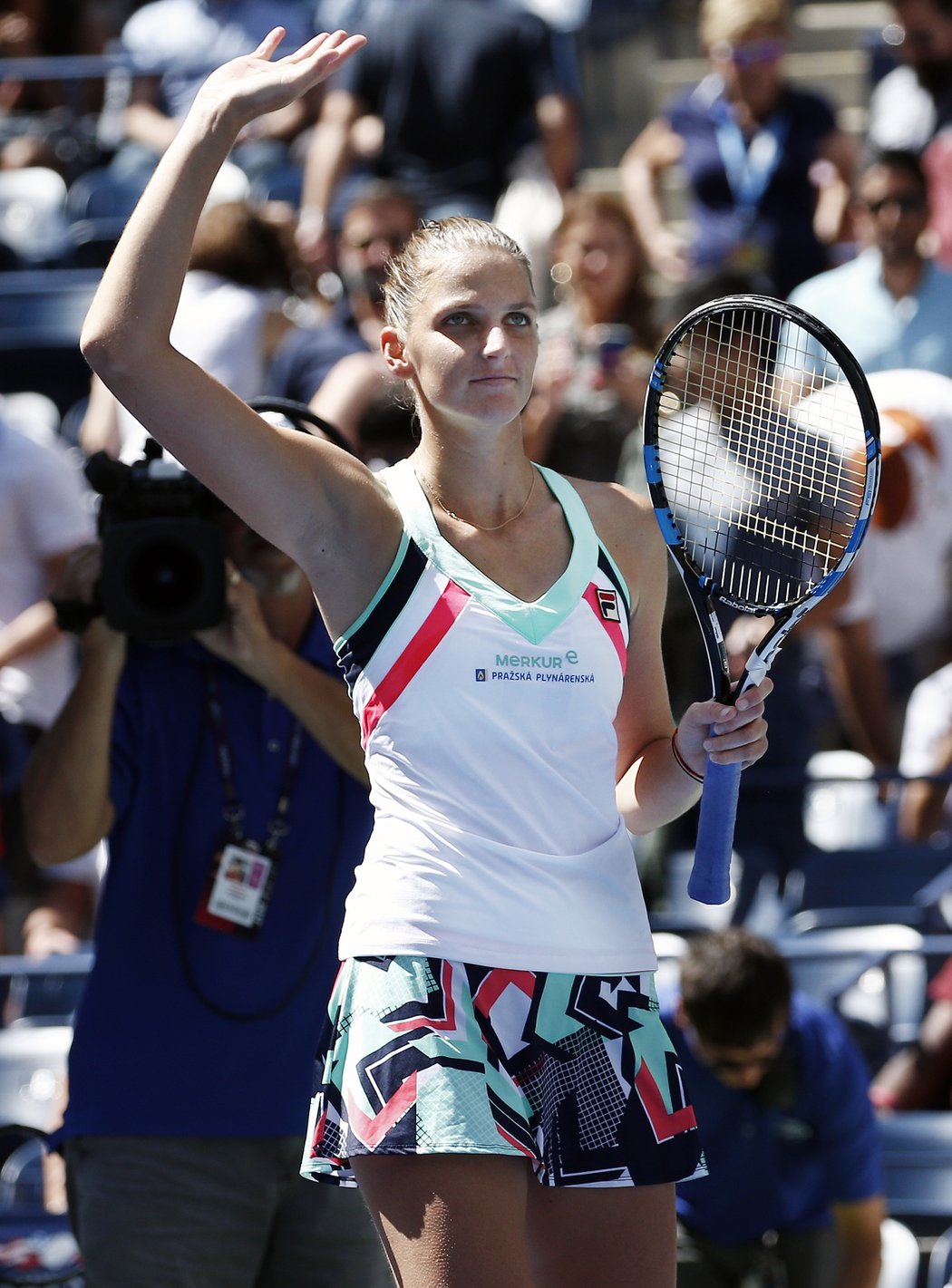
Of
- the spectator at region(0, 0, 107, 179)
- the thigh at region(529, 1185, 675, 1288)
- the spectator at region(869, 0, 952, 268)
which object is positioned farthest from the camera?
the spectator at region(0, 0, 107, 179)

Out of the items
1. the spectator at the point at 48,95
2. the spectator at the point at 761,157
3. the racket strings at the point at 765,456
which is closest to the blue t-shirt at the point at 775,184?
the spectator at the point at 761,157

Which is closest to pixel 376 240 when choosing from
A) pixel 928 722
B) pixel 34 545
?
pixel 34 545

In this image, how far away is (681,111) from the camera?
6.96 m

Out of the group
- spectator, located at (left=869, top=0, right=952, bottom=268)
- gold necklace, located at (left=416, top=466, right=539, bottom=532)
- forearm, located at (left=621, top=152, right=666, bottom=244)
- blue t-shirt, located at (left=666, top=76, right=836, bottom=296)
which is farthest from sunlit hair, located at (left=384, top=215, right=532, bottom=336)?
forearm, located at (left=621, top=152, right=666, bottom=244)

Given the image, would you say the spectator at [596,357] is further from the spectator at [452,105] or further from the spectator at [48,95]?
the spectator at [48,95]

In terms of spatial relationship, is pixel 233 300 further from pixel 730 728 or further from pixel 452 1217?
pixel 452 1217

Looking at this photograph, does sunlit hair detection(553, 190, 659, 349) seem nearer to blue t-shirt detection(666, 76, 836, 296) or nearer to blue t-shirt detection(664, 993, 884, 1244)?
blue t-shirt detection(666, 76, 836, 296)

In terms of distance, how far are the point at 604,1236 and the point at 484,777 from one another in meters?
0.53

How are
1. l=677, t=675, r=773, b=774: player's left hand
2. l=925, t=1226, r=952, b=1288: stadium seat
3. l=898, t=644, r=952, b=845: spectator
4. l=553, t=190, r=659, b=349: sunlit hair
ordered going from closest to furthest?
l=677, t=675, r=773, b=774: player's left hand → l=925, t=1226, r=952, b=1288: stadium seat → l=898, t=644, r=952, b=845: spectator → l=553, t=190, r=659, b=349: sunlit hair

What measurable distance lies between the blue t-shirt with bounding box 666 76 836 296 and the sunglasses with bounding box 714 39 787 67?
184 millimetres

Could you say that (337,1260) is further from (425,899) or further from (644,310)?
(644,310)

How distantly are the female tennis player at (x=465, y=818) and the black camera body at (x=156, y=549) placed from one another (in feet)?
2.16

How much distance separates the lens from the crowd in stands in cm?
284

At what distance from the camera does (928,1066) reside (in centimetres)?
438
